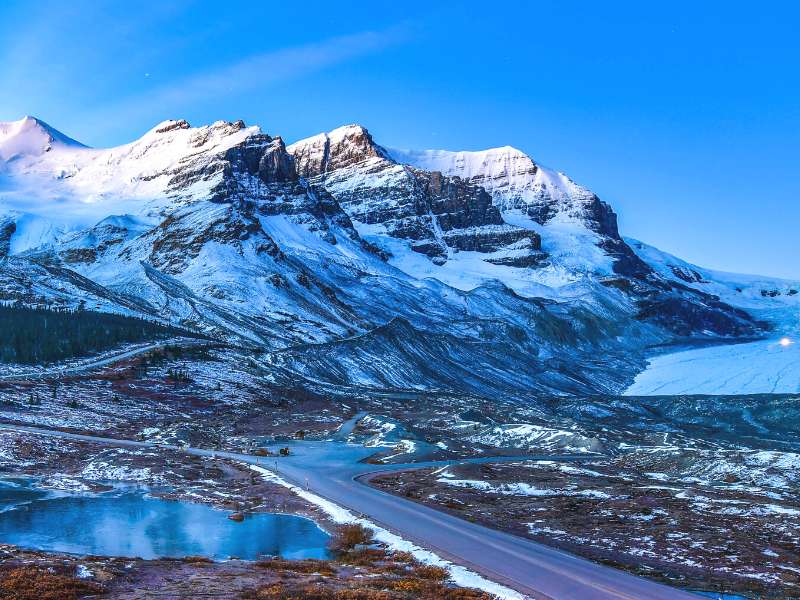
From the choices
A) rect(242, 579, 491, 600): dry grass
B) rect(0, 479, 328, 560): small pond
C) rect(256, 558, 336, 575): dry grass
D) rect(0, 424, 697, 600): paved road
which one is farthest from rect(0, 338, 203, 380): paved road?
rect(242, 579, 491, 600): dry grass

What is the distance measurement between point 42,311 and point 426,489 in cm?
11993

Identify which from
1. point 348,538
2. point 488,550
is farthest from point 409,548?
point 348,538

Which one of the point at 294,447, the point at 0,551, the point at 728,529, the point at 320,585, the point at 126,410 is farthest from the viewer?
the point at 126,410

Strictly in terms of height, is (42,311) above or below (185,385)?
above

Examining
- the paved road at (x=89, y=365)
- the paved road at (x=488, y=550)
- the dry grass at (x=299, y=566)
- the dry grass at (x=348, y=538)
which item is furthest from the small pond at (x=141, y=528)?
the paved road at (x=89, y=365)

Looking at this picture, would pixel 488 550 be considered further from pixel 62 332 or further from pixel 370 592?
pixel 62 332

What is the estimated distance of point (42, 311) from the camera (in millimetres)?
156125

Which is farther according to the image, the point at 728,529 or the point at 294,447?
the point at 294,447

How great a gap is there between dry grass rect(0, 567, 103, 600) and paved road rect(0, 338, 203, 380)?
87.8 m

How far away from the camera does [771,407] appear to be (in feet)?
562

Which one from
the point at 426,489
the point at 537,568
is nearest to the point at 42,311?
the point at 426,489

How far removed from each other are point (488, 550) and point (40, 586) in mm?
21196

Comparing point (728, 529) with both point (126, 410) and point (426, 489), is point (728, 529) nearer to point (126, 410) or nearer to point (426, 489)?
point (426, 489)

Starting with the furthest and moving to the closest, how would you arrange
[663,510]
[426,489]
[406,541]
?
[426,489] → [663,510] → [406,541]
